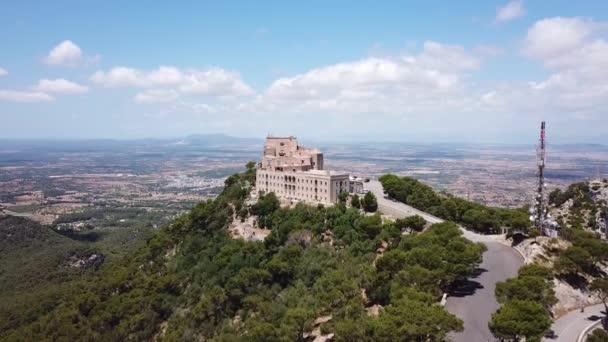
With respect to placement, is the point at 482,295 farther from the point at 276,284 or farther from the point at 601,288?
the point at 276,284

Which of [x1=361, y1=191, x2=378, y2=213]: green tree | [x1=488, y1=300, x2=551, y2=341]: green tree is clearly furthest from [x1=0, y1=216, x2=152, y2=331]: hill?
[x1=488, y1=300, x2=551, y2=341]: green tree

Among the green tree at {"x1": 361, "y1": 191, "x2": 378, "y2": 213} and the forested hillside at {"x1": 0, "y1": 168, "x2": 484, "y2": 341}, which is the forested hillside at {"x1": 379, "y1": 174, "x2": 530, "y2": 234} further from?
the forested hillside at {"x1": 0, "y1": 168, "x2": 484, "y2": 341}

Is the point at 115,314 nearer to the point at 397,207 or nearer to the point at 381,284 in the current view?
the point at 381,284

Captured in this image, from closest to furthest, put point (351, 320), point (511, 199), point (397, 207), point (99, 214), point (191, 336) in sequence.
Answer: point (351, 320) → point (191, 336) → point (397, 207) → point (511, 199) → point (99, 214)

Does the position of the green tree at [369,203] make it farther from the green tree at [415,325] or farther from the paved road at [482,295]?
the green tree at [415,325]

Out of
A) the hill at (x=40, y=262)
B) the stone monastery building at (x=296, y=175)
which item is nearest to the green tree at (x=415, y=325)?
the stone monastery building at (x=296, y=175)

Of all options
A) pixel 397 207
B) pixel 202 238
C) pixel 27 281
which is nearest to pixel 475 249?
pixel 397 207

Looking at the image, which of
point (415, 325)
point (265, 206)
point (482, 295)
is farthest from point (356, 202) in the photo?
point (415, 325)
